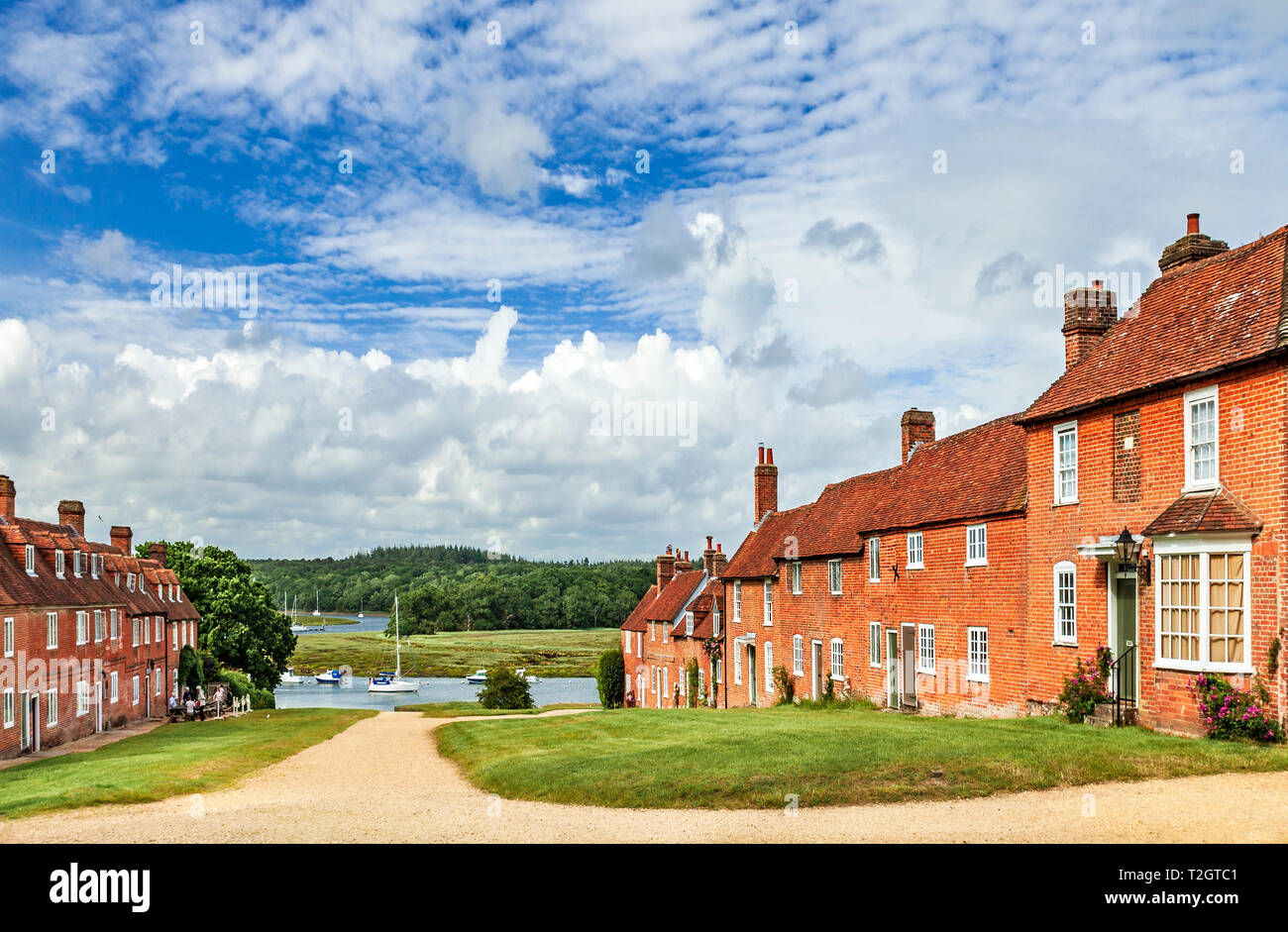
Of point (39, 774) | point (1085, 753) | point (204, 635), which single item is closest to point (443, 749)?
point (39, 774)

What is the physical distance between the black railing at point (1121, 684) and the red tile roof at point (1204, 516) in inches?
130

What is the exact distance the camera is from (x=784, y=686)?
43.7m

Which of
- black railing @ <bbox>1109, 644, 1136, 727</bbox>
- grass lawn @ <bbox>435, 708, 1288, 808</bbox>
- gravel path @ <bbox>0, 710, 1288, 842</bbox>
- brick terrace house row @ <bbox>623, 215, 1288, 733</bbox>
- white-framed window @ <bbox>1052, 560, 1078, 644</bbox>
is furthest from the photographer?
white-framed window @ <bbox>1052, 560, 1078, 644</bbox>

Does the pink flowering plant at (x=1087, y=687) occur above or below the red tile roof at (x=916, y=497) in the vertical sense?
below

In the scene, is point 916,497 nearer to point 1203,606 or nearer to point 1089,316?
point 1089,316

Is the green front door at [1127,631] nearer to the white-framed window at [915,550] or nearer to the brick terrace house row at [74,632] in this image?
the white-framed window at [915,550]

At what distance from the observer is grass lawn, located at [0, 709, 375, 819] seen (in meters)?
19.4

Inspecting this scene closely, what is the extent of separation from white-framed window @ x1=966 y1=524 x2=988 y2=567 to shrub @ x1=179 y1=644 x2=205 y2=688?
51.3 metres

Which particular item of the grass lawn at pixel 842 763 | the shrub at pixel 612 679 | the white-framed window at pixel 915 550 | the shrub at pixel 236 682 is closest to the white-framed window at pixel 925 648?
the white-framed window at pixel 915 550

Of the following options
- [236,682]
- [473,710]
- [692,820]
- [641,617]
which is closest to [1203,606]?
[692,820]

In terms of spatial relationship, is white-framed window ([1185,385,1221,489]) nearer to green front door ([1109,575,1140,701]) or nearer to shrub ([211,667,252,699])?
green front door ([1109,575,1140,701])

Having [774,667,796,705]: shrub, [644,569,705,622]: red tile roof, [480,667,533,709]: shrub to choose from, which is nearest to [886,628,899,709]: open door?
[774,667,796,705]: shrub

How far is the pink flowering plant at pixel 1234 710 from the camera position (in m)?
18.6
